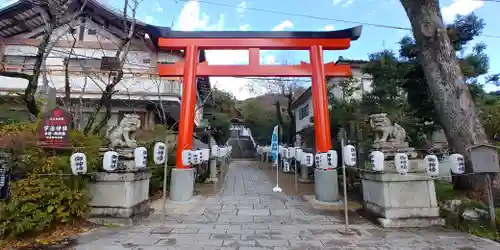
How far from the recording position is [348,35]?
1112cm

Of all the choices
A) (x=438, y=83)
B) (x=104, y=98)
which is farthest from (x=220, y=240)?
(x=438, y=83)

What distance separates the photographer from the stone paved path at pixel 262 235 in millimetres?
5043

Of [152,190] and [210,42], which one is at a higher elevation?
[210,42]

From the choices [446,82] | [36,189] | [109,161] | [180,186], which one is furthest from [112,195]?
[446,82]

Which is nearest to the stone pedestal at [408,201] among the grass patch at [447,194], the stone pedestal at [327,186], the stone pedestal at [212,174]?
the grass patch at [447,194]

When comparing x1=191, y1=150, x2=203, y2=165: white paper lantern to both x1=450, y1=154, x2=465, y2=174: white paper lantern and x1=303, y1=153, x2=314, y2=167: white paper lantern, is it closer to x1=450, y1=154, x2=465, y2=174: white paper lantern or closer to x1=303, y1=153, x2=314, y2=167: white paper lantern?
x1=303, y1=153, x2=314, y2=167: white paper lantern

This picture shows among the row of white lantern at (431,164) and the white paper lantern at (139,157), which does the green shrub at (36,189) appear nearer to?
the white paper lantern at (139,157)

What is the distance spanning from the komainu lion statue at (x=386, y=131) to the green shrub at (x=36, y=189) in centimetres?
750

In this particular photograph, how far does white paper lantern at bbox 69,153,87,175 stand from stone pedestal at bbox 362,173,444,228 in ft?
22.6

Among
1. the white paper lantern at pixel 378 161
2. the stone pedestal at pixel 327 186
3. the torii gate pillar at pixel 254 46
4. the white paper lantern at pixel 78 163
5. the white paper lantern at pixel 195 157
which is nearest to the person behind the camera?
the white paper lantern at pixel 78 163

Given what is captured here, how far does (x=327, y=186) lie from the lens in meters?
9.36

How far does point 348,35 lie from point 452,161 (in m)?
6.58

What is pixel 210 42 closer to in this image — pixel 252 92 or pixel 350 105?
pixel 350 105

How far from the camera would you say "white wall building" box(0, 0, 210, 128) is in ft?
46.2
